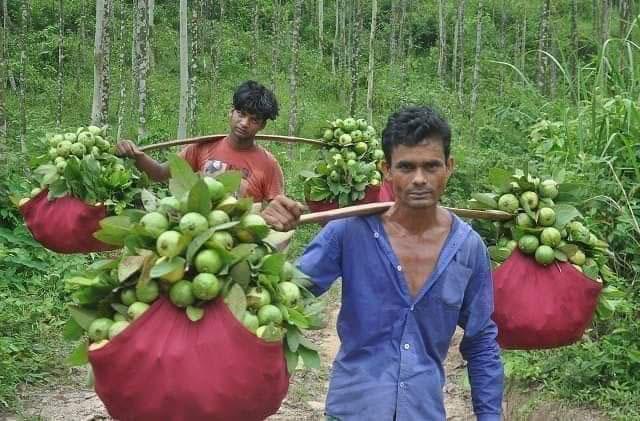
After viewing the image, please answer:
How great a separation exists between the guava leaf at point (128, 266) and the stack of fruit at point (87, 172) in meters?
2.41

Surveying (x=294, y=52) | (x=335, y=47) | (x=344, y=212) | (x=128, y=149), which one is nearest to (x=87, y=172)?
(x=128, y=149)

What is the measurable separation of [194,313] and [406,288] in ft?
2.06

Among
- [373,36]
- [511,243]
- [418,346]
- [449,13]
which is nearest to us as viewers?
[418,346]

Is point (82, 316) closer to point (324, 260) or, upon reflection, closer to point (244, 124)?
point (324, 260)

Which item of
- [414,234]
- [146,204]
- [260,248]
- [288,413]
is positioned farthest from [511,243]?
[288,413]

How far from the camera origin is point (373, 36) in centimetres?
1320

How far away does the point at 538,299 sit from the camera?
2643 millimetres

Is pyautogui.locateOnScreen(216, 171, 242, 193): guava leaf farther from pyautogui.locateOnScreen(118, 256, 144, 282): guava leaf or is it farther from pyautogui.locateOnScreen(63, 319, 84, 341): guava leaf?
pyautogui.locateOnScreen(63, 319, 84, 341): guava leaf

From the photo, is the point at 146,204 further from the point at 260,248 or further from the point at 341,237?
the point at 341,237

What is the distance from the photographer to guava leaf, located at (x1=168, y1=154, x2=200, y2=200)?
1.85 metres

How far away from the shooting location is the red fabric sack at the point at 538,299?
2645 millimetres

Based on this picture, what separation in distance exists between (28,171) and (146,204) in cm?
579

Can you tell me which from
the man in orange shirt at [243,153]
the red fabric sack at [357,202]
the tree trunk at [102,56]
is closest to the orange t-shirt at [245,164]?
the man in orange shirt at [243,153]

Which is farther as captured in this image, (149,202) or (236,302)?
(149,202)
